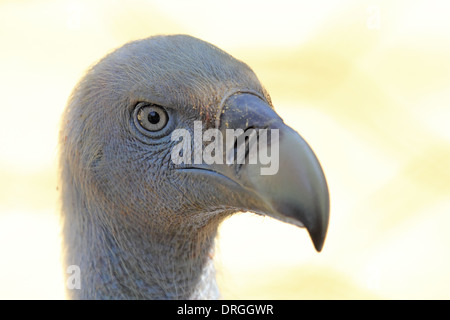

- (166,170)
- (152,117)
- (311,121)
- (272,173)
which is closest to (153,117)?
(152,117)

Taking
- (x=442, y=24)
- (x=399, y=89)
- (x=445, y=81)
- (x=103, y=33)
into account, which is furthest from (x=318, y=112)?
(x=103, y=33)

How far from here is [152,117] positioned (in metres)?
2.35

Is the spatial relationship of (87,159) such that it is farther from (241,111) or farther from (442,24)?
(442,24)

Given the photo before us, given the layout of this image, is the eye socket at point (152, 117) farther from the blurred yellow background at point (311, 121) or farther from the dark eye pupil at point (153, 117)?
the blurred yellow background at point (311, 121)

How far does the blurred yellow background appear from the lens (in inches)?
220

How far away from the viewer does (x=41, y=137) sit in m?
6.38

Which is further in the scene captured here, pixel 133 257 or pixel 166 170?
pixel 133 257

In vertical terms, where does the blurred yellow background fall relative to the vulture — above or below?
above

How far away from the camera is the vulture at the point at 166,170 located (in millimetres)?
2055

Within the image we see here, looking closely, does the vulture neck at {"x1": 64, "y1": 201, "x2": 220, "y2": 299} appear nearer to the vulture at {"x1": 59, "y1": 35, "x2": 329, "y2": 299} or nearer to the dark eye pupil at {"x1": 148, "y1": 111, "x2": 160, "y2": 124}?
the vulture at {"x1": 59, "y1": 35, "x2": 329, "y2": 299}

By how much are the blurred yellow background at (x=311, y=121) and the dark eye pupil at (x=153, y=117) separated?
2.66 meters

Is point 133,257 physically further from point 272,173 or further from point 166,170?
point 272,173

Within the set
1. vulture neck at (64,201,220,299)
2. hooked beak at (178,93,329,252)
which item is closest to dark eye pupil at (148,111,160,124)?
hooked beak at (178,93,329,252)

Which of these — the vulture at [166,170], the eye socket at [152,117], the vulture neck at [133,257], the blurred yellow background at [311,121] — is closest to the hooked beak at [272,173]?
the vulture at [166,170]
